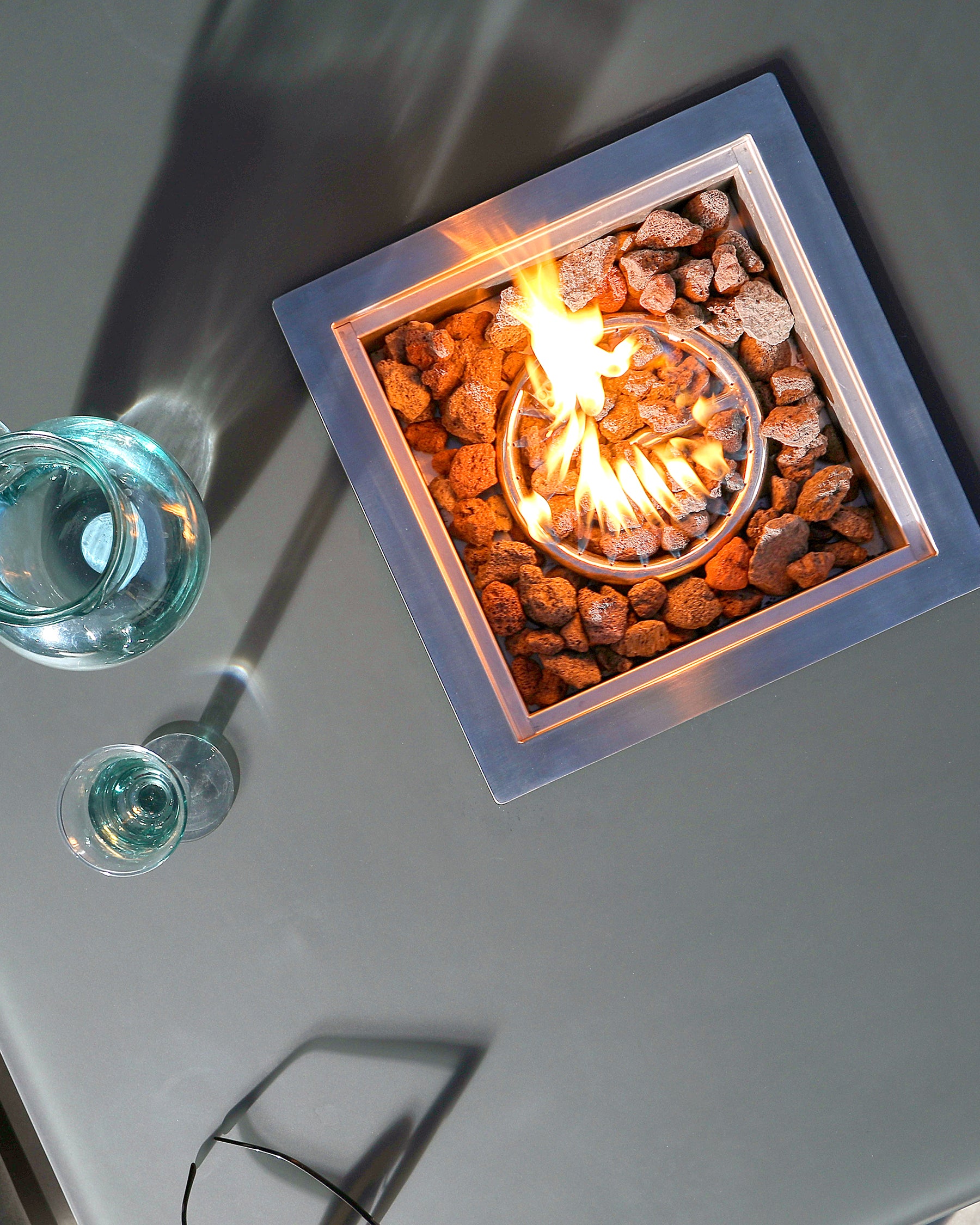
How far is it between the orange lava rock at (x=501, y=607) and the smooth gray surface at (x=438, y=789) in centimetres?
8

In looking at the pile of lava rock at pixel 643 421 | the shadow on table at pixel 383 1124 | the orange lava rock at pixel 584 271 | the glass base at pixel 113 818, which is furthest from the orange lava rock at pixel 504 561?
the shadow on table at pixel 383 1124

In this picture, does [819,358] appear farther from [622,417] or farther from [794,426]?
[622,417]

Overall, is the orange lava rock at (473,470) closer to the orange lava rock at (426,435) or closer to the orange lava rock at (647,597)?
the orange lava rock at (426,435)

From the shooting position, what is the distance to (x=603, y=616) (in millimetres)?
735

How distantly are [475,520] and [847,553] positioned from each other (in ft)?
1.08

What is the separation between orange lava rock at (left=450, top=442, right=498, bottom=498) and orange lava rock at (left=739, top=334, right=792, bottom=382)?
24cm

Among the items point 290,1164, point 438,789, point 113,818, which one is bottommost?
point 290,1164

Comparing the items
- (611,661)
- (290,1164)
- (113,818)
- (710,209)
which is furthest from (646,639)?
(290,1164)

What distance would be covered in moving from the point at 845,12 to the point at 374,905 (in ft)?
2.97

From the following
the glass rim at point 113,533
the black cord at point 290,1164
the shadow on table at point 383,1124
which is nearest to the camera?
the glass rim at point 113,533

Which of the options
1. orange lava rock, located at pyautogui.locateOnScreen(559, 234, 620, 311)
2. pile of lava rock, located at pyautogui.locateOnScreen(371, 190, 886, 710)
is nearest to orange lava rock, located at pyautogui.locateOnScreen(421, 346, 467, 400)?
pile of lava rock, located at pyautogui.locateOnScreen(371, 190, 886, 710)

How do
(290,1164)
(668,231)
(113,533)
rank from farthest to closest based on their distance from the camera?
(290,1164)
(668,231)
(113,533)

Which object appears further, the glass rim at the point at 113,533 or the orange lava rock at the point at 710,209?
the orange lava rock at the point at 710,209

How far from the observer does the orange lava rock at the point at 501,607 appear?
2.39ft
